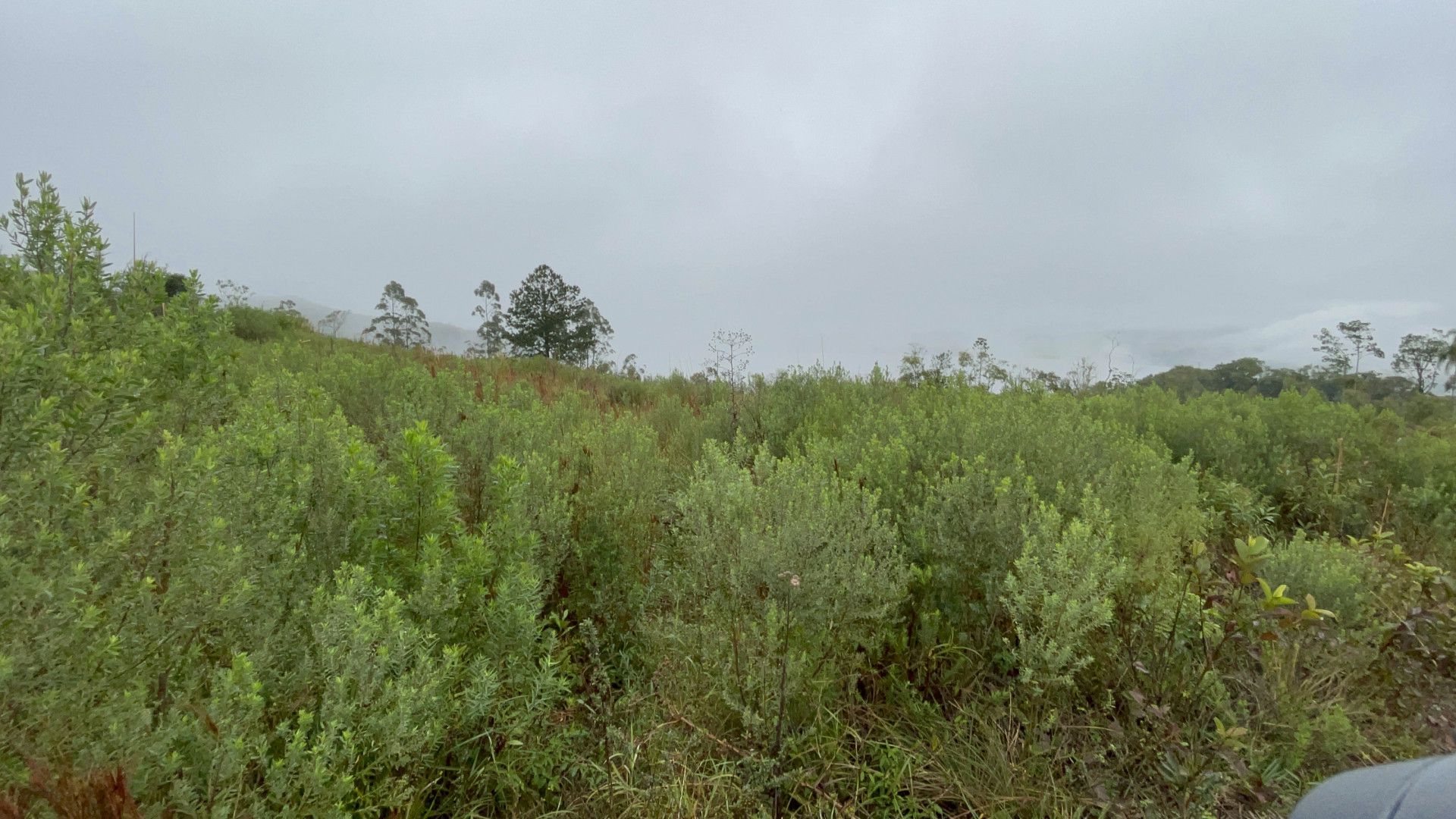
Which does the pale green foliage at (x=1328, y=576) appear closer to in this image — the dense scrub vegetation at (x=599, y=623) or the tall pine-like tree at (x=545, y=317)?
the dense scrub vegetation at (x=599, y=623)

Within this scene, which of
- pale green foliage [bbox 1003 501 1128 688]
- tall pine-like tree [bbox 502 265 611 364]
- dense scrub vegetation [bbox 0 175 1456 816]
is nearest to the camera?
dense scrub vegetation [bbox 0 175 1456 816]

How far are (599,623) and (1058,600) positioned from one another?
6.76ft

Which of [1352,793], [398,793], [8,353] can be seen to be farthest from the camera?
[398,793]

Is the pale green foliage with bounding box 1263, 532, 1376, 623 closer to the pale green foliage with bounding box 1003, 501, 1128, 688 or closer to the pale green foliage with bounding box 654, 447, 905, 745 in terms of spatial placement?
the pale green foliage with bounding box 1003, 501, 1128, 688

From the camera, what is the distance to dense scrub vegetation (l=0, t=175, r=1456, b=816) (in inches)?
56.2

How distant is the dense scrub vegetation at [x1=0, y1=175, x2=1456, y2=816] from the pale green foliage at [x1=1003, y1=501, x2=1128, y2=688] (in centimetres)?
2

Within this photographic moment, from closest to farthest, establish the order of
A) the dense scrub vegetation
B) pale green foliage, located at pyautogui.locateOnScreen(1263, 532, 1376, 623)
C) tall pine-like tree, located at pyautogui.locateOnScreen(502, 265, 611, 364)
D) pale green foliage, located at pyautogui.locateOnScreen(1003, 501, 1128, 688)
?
the dense scrub vegetation, pale green foliage, located at pyautogui.locateOnScreen(1003, 501, 1128, 688), pale green foliage, located at pyautogui.locateOnScreen(1263, 532, 1376, 623), tall pine-like tree, located at pyautogui.locateOnScreen(502, 265, 611, 364)

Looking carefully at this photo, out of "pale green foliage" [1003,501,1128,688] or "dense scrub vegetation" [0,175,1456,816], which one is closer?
"dense scrub vegetation" [0,175,1456,816]

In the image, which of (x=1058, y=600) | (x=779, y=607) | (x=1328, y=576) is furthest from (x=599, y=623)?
(x=1328, y=576)

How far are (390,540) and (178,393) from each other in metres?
1.23

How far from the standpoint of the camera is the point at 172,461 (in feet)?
5.44

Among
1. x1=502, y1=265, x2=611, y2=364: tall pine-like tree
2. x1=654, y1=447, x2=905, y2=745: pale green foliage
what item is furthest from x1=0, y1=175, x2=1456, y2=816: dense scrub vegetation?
x1=502, y1=265, x2=611, y2=364: tall pine-like tree

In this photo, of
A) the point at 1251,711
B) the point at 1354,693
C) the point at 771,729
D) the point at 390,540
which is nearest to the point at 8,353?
the point at 390,540

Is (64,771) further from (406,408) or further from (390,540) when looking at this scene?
(406,408)
